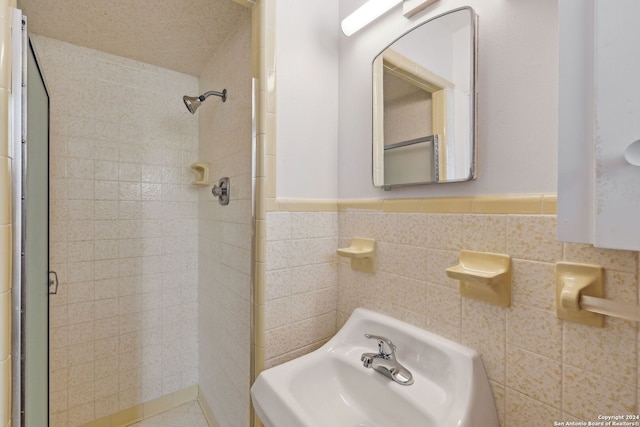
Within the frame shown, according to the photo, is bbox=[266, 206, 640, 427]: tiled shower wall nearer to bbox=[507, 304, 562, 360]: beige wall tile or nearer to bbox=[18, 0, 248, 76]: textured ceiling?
bbox=[507, 304, 562, 360]: beige wall tile

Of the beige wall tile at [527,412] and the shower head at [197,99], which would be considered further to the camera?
the shower head at [197,99]

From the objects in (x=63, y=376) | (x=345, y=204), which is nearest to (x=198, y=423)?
(x=63, y=376)

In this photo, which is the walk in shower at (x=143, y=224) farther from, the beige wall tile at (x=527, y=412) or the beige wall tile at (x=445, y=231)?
the beige wall tile at (x=527, y=412)

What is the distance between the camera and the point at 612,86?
41 centimetres

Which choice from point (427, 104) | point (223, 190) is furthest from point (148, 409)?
point (427, 104)

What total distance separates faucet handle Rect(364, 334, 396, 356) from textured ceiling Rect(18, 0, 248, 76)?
4.92 feet

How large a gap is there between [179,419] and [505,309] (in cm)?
204

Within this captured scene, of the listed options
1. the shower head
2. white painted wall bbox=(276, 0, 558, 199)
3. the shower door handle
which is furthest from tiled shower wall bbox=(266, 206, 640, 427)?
the shower door handle

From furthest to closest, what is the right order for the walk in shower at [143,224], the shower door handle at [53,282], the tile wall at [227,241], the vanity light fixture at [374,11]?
1. the shower door handle at [53,282]
2. the walk in shower at [143,224]
3. the tile wall at [227,241]
4. the vanity light fixture at [374,11]

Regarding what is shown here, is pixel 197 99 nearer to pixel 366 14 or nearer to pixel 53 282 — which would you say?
pixel 366 14

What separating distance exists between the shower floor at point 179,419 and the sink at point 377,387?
1.36 metres

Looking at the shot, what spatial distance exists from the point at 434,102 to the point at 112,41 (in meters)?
1.76

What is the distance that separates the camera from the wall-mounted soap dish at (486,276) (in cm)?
68

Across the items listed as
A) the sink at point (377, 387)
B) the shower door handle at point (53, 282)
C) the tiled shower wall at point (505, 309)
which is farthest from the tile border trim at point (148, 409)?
the tiled shower wall at point (505, 309)
